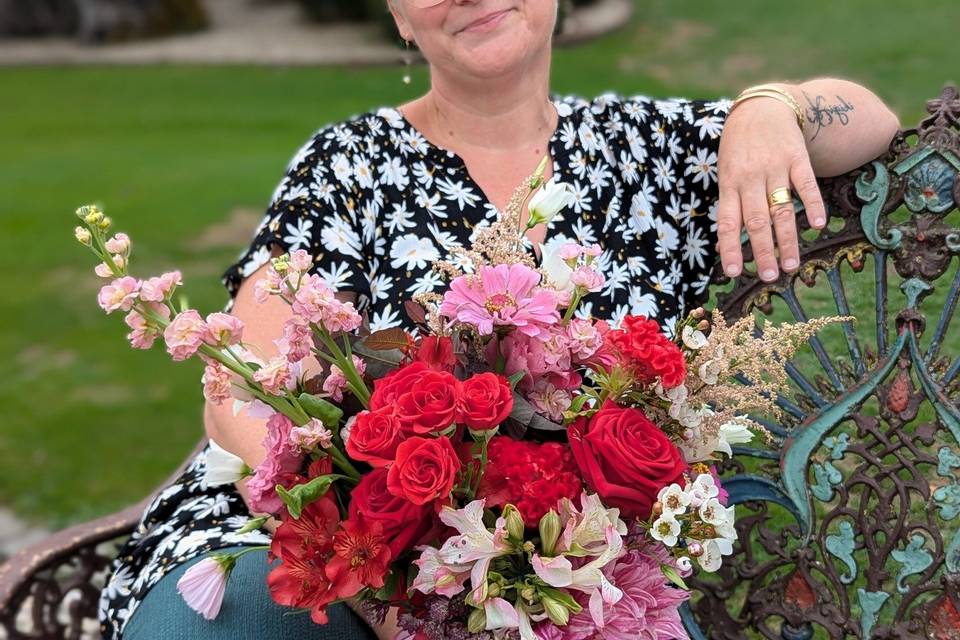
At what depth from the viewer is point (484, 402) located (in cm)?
138

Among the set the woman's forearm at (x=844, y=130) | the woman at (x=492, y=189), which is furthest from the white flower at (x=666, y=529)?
the woman's forearm at (x=844, y=130)

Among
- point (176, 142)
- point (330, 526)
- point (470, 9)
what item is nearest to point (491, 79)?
point (470, 9)

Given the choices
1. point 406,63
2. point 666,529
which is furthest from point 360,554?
point 406,63

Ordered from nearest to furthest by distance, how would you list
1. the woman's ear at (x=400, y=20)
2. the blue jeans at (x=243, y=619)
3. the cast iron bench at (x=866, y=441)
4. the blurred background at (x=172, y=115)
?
1. the blue jeans at (x=243, y=619)
2. the cast iron bench at (x=866, y=441)
3. the woman's ear at (x=400, y=20)
4. the blurred background at (x=172, y=115)

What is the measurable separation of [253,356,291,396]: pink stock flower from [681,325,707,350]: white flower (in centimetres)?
56

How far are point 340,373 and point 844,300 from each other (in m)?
1.18

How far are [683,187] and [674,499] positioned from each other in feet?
4.01

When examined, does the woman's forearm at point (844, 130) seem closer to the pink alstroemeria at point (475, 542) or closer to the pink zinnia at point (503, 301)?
the pink zinnia at point (503, 301)

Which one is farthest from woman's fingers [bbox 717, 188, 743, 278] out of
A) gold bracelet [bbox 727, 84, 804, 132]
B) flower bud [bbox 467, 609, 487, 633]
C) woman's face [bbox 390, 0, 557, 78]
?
flower bud [bbox 467, 609, 487, 633]

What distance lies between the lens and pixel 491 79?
7.77ft

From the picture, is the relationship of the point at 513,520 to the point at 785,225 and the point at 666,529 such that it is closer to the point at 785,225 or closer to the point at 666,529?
the point at 666,529

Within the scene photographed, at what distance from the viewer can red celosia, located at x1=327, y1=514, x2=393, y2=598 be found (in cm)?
142

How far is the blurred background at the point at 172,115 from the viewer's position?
5.57 metres

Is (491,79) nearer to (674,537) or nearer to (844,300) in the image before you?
(844,300)
